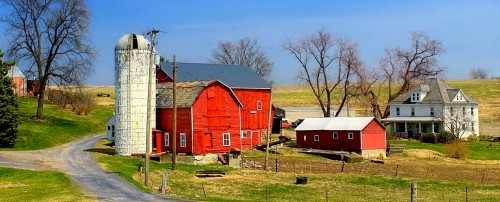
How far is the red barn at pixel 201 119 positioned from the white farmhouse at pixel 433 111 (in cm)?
3198

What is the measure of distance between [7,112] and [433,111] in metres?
51.9

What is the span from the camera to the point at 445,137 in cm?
7238

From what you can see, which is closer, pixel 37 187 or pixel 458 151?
pixel 37 187

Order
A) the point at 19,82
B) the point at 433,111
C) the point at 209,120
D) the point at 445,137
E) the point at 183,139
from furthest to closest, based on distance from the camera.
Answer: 1. the point at 19,82
2. the point at 433,111
3. the point at 445,137
4. the point at 209,120
5. the point at 183,139

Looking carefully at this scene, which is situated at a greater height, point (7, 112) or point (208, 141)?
point (7, 112)

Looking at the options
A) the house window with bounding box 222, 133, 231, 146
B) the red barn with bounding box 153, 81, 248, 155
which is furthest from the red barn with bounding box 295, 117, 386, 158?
the house window with bounding box 222, 133, 231, 146

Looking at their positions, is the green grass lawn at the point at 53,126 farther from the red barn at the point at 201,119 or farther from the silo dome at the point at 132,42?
the silo dome at the point at 132,42

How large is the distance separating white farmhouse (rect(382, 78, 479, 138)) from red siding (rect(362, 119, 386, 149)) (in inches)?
680

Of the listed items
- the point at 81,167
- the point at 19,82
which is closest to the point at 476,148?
the point at 81,167

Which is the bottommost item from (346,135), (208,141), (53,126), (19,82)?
(208,141)

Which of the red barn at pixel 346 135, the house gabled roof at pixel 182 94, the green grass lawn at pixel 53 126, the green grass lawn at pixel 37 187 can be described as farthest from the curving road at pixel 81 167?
the red barn at pixel 346 135

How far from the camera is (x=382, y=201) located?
32.1m

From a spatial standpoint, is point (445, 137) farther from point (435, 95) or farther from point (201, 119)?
point (201, 119)

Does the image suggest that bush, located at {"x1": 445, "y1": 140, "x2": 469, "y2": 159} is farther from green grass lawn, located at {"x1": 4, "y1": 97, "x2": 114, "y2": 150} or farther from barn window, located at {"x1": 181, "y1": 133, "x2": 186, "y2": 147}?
green grass lawn, located at {"x1": 4, "y1": 97, "x2": 114, "y2": 150}
